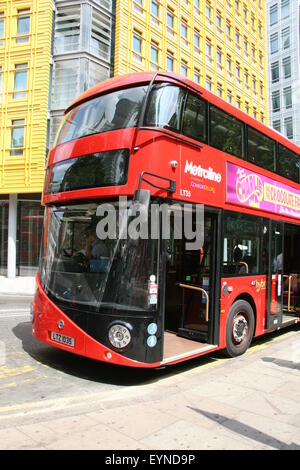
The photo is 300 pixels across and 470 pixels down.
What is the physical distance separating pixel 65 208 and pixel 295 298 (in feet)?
21.9

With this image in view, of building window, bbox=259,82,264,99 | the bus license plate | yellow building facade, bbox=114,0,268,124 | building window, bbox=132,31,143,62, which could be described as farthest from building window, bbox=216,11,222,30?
the bus license plate

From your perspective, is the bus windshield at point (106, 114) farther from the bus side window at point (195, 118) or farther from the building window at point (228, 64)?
the building window at point (228, 64)

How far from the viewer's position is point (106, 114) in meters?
5.65

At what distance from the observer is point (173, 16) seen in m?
27.6

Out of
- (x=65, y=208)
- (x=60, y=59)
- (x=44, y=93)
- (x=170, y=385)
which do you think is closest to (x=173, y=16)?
(x=60, y=59)

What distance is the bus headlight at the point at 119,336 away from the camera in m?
4.89

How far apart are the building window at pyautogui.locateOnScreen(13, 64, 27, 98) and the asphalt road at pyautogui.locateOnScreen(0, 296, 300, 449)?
19150 millimetres

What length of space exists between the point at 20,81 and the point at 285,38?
38387 millimetres

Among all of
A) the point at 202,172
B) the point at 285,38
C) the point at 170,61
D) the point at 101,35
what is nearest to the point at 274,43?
the point at 285,38

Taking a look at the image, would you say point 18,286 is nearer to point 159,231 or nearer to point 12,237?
point 12,237

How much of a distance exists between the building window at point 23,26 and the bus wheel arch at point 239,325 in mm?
21809

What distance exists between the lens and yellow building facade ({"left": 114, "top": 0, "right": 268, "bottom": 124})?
2402cm

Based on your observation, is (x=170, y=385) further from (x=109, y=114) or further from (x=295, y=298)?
(x=295, y=298)

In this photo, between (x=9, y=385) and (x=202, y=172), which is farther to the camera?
(x=202, y=172)
